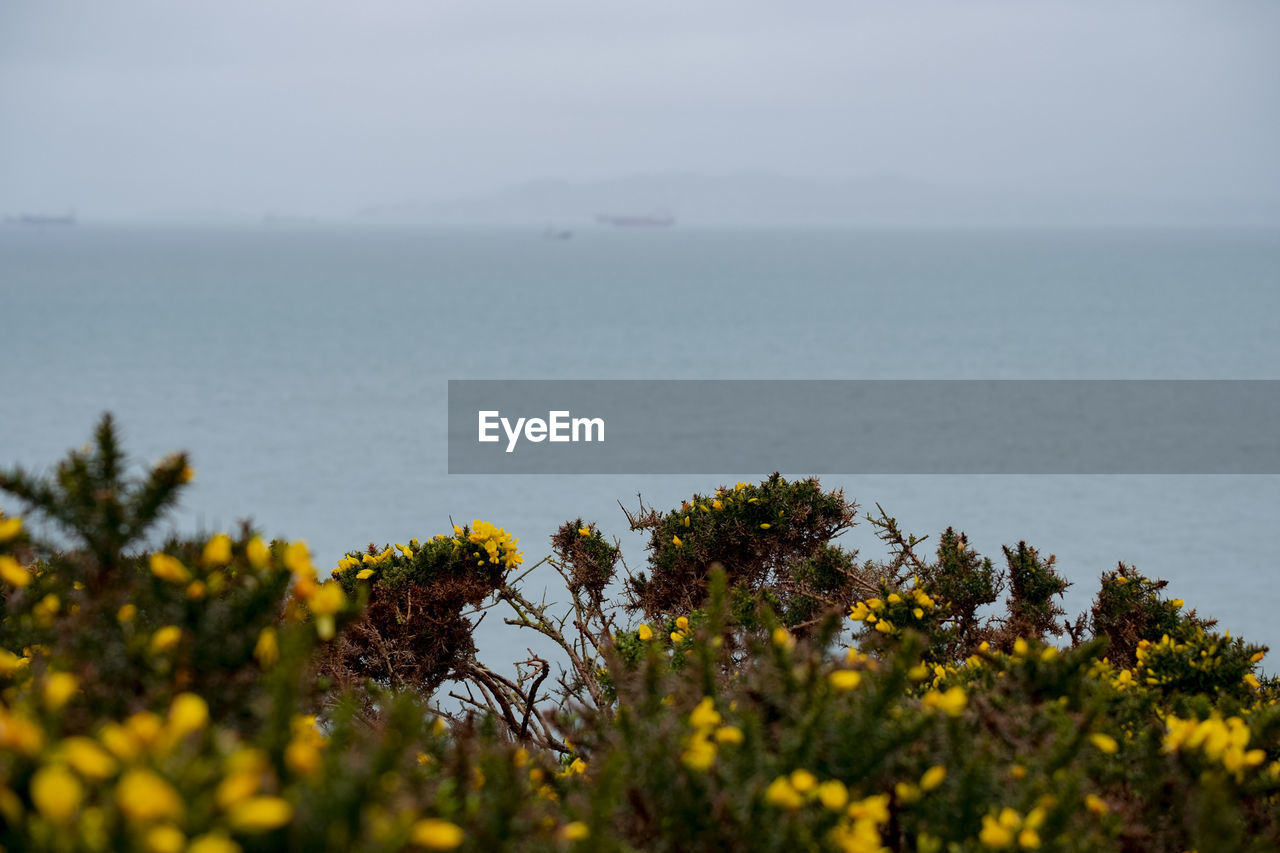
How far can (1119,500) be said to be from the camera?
4209cm

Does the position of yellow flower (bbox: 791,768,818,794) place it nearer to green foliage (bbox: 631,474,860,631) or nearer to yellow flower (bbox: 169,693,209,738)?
yellow flower (bbox: 169,693,209,738)

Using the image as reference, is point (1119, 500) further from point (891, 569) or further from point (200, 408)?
point (200, 408)

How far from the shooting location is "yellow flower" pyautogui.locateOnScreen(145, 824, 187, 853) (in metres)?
1.29

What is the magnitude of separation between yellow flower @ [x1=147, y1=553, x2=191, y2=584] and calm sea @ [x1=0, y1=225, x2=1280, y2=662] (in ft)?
0.85

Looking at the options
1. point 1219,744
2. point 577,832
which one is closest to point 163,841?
point 577,832

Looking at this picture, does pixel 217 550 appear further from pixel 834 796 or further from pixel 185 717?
pixel 834 796

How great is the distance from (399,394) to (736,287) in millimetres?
71944

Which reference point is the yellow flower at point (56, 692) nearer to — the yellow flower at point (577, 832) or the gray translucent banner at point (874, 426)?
the yellow flower at point (577, 832)

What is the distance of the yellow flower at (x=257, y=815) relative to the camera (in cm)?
135

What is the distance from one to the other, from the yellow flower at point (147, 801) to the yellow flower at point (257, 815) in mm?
77

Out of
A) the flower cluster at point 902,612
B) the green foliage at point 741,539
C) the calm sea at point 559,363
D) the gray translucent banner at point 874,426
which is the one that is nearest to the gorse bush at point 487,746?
the calm sea at point 559,363

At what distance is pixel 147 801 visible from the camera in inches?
51.6

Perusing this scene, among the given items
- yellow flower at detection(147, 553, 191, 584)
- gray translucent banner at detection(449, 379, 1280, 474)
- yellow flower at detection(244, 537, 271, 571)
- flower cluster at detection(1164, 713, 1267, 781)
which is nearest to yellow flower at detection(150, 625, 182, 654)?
yellow flower at detection(147, 553, 191, 584)

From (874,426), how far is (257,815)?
184ft
